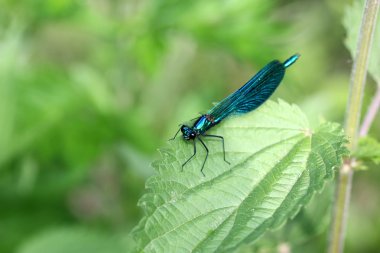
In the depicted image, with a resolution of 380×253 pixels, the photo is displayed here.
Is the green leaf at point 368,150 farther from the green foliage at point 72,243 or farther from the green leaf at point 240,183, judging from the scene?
the green foliage at point 72,243

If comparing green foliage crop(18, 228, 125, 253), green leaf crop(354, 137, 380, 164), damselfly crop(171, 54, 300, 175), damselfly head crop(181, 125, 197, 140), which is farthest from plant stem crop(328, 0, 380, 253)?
green foliage crop(18, 228, 125, 253)

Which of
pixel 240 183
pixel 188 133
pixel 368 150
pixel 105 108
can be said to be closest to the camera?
pixel 240 183

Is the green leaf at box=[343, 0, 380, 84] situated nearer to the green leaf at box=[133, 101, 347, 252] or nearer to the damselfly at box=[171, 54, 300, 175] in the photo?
the damselfly at box=[171, 54, 300, 175]

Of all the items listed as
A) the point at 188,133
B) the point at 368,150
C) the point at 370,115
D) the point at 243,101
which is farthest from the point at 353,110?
the point at 188,133

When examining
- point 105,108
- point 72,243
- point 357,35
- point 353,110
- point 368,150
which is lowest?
point 368,150

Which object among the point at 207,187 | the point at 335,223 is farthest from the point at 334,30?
the point at 207,187

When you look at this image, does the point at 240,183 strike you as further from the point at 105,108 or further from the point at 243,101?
the point at 105,108

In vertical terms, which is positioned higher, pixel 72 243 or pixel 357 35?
pixel 72 243
